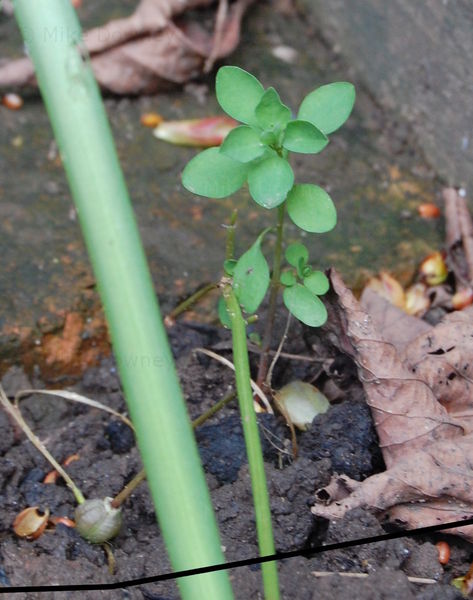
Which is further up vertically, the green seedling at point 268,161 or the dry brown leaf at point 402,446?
the green seedling at point 268,161

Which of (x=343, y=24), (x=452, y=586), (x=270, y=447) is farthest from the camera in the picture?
(x=343, y=24)

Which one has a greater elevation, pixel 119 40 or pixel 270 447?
pixel 119 40

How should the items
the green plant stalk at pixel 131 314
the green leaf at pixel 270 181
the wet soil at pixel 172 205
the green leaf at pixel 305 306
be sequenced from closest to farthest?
1. the green plant stalk at pixel 131 314
2. the green leaf at pixel 270 181
3. the green leaf at pixel 305 306
4. the wet soil at pixel 172 205

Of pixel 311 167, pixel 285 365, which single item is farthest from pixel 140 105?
pixel 285 365

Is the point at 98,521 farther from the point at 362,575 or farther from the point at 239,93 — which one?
the point at 239,93

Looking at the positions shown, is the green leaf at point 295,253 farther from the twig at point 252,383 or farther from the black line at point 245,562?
the black line at point 245,562

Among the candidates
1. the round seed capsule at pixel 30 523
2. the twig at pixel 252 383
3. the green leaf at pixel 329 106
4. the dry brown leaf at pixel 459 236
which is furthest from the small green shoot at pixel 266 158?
the dry brown leaf at pixel 459 236

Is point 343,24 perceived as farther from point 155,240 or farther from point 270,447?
point 270,447

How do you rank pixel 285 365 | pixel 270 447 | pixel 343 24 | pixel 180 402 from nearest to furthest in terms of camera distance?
pixel 180 402 → pixel 270 447 → pixel 285 365 → pixel 343 24
